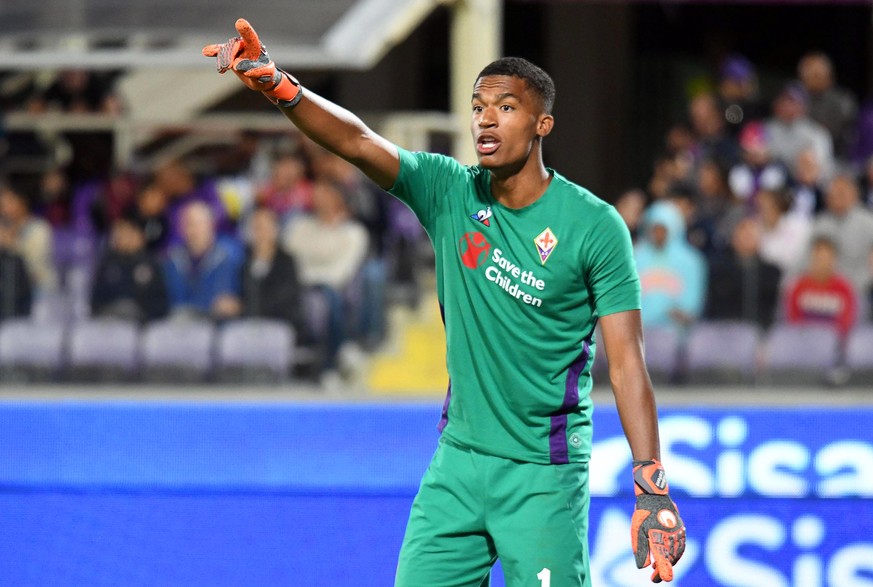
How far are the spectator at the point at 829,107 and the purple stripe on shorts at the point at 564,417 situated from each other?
7.76 meters

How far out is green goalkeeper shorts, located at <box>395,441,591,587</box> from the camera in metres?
3.47

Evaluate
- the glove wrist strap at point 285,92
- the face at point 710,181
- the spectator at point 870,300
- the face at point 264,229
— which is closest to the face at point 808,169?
the face at point 710,181

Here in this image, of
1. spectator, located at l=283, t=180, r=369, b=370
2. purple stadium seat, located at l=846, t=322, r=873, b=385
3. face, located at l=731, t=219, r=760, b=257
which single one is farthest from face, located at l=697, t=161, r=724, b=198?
spectator, located at l=283, t=180, r=369, b=370

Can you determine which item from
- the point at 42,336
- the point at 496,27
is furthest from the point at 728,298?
the point at 42,336

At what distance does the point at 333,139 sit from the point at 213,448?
7.12ft

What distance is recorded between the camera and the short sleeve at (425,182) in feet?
11.8

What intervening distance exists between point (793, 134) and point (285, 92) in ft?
25.4

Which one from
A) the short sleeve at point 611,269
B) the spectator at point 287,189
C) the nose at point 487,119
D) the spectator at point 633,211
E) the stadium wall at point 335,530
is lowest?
the stadium wall at point 335,530

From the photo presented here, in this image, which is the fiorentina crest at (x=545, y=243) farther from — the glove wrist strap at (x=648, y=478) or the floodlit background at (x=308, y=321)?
the floodlit background at (x=308, y=321)

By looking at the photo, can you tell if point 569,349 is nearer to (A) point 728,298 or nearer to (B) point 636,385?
(B) point 636,385

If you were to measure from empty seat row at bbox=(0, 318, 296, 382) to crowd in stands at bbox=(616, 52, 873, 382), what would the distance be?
2244 mm

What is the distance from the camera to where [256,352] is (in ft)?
27.0

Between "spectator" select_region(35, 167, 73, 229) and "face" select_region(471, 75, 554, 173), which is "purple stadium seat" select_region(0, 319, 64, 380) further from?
"face" select_region(471, 75, 554, 173)

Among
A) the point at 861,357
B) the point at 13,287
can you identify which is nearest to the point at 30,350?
the point at 13,287
